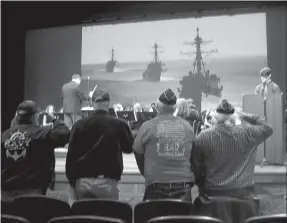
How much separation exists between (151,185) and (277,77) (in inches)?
284

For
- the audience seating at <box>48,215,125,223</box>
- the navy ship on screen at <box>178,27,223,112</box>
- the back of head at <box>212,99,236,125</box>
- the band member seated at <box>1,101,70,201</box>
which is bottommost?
the audience seating at <box>48,215,125,223</box>

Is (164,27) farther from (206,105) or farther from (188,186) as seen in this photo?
(188,186)

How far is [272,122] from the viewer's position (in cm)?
461

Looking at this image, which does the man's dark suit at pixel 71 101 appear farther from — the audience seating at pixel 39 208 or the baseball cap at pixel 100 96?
the audience seating at pixel 39 208

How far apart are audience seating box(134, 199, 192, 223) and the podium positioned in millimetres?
2728

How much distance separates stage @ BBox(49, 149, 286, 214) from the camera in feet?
12.8

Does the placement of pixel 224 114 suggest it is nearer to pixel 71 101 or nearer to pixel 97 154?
pixel 97 154

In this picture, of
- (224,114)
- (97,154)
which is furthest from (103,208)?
(224,114)

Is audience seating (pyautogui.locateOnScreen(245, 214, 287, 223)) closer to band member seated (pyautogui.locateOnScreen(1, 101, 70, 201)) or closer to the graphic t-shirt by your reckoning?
the graphic t-shirt

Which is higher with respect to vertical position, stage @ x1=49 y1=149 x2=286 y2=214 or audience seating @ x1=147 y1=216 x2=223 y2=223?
audience seating @ x1=147 y1=216 x2=223 y2=223

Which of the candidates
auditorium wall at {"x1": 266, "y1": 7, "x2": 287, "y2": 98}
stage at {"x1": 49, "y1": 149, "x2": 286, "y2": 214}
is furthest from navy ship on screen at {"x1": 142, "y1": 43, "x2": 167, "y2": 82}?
stage at {"x1": 49, "y1": 149, "x2": 286, "y2": 214}

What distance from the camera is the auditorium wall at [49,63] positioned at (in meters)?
11.0

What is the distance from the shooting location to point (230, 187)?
8.69ft

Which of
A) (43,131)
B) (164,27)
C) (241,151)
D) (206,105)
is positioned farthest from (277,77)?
(43,131)
